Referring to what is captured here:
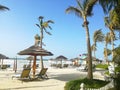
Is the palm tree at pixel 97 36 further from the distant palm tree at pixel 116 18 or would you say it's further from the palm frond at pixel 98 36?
the distant palm tree at pixel 116 18

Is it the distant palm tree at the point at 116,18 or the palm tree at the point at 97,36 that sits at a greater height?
the palm tree at the point at 97,36

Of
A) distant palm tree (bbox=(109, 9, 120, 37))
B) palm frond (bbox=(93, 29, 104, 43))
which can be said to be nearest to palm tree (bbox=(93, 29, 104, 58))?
palm frond (bbox=(93, 29, 104, 43))

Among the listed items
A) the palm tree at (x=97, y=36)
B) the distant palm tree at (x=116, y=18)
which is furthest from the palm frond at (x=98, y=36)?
the distant palm tree at (x=116, y=18)

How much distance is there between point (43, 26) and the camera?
28891 millimetres

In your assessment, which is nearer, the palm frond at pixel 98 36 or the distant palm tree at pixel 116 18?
the distant palm tree at pixel 116 18

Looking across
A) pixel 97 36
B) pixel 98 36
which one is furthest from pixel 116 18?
pixel 98 36

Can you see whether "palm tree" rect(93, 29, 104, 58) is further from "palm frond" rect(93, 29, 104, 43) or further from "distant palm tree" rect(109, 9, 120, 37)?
"distant palm tree" rect(109, 9, 120, 37)

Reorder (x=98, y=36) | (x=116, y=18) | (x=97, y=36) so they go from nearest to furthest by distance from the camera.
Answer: (x=116, y=18) → (x=97, y=36) → (x=98, y=36)

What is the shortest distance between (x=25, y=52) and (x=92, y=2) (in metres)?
7.06

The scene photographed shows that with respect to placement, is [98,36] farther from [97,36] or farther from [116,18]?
[116,18]

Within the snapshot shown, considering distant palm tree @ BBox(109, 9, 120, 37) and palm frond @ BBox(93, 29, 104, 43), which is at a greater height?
palm frond @ BBox(93, 29, 104, 43)

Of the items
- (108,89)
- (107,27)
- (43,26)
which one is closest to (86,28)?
(108,89)

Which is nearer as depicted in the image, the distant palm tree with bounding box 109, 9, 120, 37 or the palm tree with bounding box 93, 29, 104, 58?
the distant palm tree with bounding box 109, 9, 120, 37

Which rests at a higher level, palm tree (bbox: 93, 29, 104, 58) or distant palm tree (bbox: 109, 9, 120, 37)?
palm tree (bbox: 93, 29, 104, 58)
